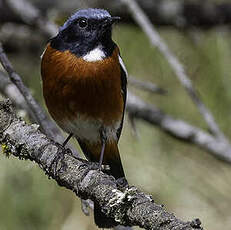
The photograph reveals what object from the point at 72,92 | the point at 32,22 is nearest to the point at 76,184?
the point at 72,92

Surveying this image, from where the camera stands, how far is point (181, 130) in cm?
550

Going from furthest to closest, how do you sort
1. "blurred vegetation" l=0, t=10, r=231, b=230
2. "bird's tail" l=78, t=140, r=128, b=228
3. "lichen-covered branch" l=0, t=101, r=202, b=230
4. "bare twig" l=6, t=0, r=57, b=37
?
"blurred vegetation" l=0, t=10, r=231, b=230 → "bare twig" l=6, t=0, r=57, b=37 → "bird's tail" l=78, t=140, r=128, b=228 → "lichen-covered branch" l=0, t=101, r=202, b=230

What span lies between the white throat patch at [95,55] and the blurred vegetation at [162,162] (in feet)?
4.15

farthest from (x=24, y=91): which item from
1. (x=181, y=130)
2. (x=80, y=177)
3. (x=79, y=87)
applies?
(x=181, y=130)

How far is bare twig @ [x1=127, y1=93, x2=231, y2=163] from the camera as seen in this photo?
204 inches

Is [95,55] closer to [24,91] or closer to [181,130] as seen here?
[24,91]

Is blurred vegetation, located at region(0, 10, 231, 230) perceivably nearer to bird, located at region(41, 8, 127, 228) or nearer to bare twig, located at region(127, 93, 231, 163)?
bare twig, located at region(127, 93, 231, 163)

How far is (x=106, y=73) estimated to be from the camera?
4516mm

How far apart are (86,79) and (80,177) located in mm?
1345

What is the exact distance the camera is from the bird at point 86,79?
4.44 meters

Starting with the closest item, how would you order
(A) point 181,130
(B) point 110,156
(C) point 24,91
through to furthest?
(C) point 24,91 < (B) point 110,156 < (A) point 181,130

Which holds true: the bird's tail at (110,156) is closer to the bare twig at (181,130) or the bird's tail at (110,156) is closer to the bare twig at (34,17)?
the bare twig at (181,130)

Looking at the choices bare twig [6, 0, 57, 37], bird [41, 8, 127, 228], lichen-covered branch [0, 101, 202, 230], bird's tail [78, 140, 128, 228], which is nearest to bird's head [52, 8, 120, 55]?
bird [41, 8, 127, 228]

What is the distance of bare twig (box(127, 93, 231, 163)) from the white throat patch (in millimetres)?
916
